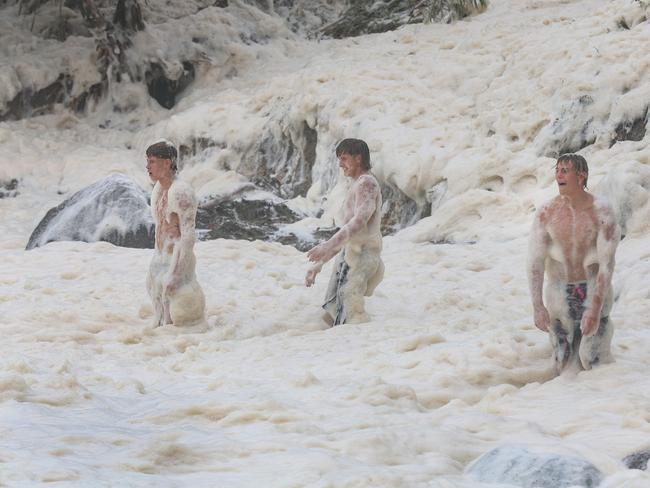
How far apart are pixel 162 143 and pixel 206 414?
2993 mm

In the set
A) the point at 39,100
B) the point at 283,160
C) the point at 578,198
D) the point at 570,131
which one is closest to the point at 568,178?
the point at 578,198

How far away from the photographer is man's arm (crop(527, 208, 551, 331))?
4594mm

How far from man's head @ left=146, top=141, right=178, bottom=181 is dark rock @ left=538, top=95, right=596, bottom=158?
4435mm

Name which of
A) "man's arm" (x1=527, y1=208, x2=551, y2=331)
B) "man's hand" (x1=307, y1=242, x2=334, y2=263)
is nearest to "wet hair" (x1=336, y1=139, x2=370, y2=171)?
"man's hand" (x1=307, y1=242, x2=334, y2=263)

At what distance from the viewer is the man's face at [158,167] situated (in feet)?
21.3

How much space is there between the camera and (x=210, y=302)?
23.7ft

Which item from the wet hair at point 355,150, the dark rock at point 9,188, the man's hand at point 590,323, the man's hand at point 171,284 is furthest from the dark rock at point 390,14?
the man's hand at point 590,323

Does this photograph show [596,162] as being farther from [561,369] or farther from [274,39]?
[274,39]

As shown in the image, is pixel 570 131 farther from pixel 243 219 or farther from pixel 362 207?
pixel 362 207

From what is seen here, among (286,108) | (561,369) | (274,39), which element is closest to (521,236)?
(561,369)

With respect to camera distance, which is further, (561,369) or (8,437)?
(561,369)

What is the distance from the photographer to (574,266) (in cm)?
456

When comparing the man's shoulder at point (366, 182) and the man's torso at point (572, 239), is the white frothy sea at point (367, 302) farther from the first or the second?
the man's shoulder at point (366, 182)

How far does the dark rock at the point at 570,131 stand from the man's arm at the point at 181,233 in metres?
4.39
